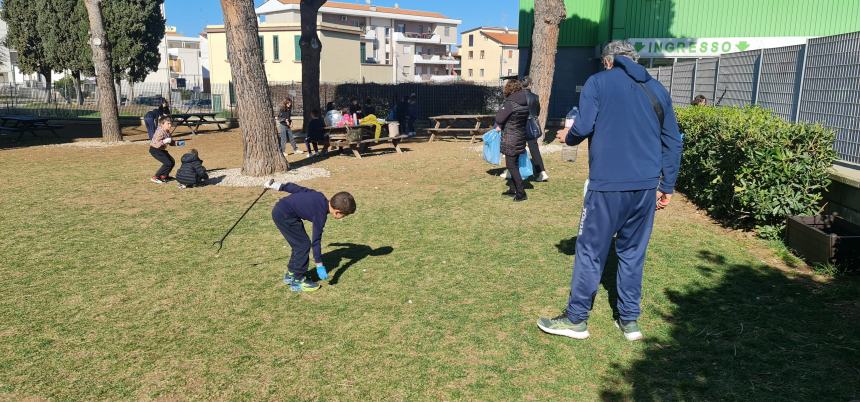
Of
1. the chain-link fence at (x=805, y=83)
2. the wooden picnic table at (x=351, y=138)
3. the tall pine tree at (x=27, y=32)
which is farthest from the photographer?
the tall pine tree at (x=27, y=32)

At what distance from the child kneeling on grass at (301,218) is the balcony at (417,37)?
73202 mm

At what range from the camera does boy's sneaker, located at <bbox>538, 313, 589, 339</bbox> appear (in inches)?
166

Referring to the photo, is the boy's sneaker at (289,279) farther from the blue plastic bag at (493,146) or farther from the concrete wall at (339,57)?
the concrete wall at (339,57)

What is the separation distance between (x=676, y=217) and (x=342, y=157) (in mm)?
8180

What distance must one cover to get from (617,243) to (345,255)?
311 cm

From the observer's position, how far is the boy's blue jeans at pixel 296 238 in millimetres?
5184

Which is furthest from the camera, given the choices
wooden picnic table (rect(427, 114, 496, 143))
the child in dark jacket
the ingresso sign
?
the ingresso sign

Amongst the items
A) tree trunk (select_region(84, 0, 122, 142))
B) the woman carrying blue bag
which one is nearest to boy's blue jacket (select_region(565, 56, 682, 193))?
the woman carrying blue bag

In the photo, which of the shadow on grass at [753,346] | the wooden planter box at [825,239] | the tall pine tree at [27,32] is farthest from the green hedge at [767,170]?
the tall pine tree at [27,32]

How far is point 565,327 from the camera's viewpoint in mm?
4254

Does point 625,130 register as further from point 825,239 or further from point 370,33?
point 370,33

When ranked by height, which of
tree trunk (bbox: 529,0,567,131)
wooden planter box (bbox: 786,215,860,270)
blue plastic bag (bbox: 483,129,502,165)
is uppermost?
tree trunk (bbox: 529,0,567,131)

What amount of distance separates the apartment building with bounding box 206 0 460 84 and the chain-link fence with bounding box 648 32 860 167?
3236cm

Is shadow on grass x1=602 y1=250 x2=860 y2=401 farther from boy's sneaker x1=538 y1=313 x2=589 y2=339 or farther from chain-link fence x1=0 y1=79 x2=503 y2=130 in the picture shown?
chain-link fence x1=0 y1=79 x2=503 y2=130
